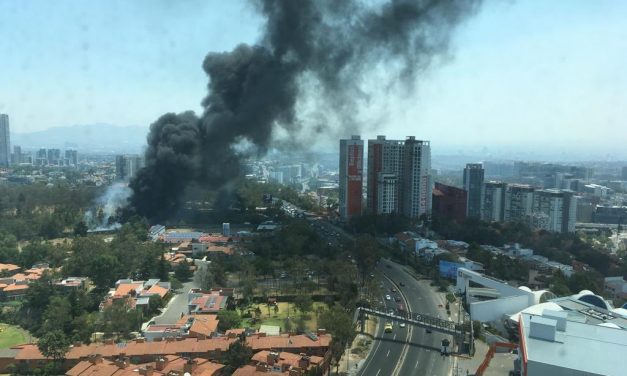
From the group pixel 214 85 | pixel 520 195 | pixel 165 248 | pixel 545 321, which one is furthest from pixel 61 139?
pixel 545 321

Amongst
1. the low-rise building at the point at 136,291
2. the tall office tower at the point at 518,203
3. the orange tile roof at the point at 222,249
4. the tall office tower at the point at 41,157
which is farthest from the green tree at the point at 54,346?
the tall office tower at the point at 41,157

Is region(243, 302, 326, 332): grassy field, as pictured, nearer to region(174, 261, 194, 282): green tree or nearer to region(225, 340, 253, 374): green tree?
region(225, 340, 253, 374): green tree

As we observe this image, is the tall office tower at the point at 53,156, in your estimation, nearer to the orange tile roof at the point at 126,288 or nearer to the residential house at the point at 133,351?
the orange tile roof at the point at 126,288

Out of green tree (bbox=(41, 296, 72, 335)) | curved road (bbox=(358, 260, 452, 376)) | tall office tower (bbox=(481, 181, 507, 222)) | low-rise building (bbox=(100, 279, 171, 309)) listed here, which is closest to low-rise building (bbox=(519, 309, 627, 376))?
curved road (bbox=(358, 260, 452, 376))

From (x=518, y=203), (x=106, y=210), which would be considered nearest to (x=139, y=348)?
(x=106, y=210)

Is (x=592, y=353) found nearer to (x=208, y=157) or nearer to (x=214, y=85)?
(x=208, y=157)

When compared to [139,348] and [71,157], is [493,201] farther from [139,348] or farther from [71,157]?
[71,157]
